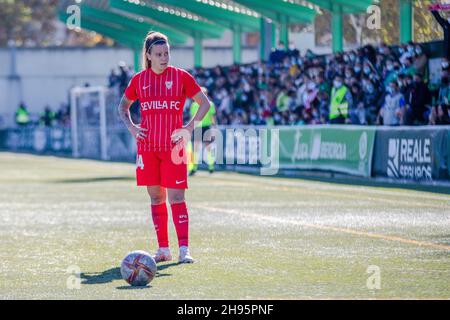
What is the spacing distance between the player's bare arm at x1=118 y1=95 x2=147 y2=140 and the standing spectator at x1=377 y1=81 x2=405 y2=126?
44.7ft

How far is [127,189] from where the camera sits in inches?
922

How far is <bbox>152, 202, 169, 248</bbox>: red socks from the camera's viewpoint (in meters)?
11.2

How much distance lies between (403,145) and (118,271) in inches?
506

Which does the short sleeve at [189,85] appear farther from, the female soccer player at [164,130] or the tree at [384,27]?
the tree at [384,27]

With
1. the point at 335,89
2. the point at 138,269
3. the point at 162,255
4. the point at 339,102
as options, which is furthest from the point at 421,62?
the point at 138,269

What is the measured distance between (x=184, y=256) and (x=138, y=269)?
1.52 meters

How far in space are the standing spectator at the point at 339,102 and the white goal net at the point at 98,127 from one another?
14.1m

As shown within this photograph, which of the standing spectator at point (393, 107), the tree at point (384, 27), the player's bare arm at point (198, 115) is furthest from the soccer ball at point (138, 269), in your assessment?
the tree at point (384, 27)

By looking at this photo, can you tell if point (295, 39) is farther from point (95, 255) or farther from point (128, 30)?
point (95, 255)

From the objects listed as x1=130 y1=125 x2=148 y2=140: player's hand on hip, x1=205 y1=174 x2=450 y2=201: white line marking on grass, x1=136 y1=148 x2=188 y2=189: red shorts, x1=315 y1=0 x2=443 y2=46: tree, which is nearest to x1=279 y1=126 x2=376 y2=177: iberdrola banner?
x1=205 y1=174 x2=450 y2=201: white line marking on grass

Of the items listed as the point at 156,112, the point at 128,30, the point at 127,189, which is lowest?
the point at 127,189

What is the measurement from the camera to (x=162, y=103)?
1100cm

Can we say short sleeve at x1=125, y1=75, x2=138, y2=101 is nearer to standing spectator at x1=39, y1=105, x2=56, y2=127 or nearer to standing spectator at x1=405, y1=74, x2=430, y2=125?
standing spectator at x1=405, y1=74, x2=430, y2=125
